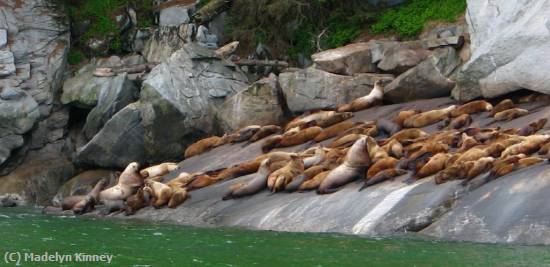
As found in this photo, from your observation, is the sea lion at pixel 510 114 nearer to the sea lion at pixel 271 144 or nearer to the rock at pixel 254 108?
the sea lion at pixel 271 144

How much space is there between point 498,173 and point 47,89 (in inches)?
638

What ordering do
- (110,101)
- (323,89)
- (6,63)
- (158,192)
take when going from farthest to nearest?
(6,63) < (110,101) < (323,89) < (158,192)

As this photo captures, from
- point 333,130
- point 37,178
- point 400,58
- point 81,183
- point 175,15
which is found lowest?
point 37,178

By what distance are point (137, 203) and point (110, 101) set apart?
23.7 ft

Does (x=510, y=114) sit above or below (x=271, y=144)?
above

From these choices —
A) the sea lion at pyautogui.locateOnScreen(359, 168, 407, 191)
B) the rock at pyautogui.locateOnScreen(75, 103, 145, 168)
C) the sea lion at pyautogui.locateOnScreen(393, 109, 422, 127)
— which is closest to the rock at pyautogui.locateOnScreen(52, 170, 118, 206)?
the rock at pyautogui.locateOnScreen(75, 103, 145, 168)

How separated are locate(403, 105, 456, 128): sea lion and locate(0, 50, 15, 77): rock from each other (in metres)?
12.2

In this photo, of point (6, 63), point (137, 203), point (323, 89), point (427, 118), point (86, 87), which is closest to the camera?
point (137, 203)

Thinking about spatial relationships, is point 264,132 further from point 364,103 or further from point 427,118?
point 427,118

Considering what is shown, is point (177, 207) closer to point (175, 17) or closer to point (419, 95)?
point (419, 95)

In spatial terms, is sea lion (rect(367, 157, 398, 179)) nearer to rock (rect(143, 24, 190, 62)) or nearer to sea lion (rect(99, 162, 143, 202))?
sea lion (rect(99, 162, 143, 202))

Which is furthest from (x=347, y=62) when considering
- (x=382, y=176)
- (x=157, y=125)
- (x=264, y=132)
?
(x=382, y=176)

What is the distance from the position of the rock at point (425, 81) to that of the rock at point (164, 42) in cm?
846

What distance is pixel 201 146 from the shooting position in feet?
77.0
